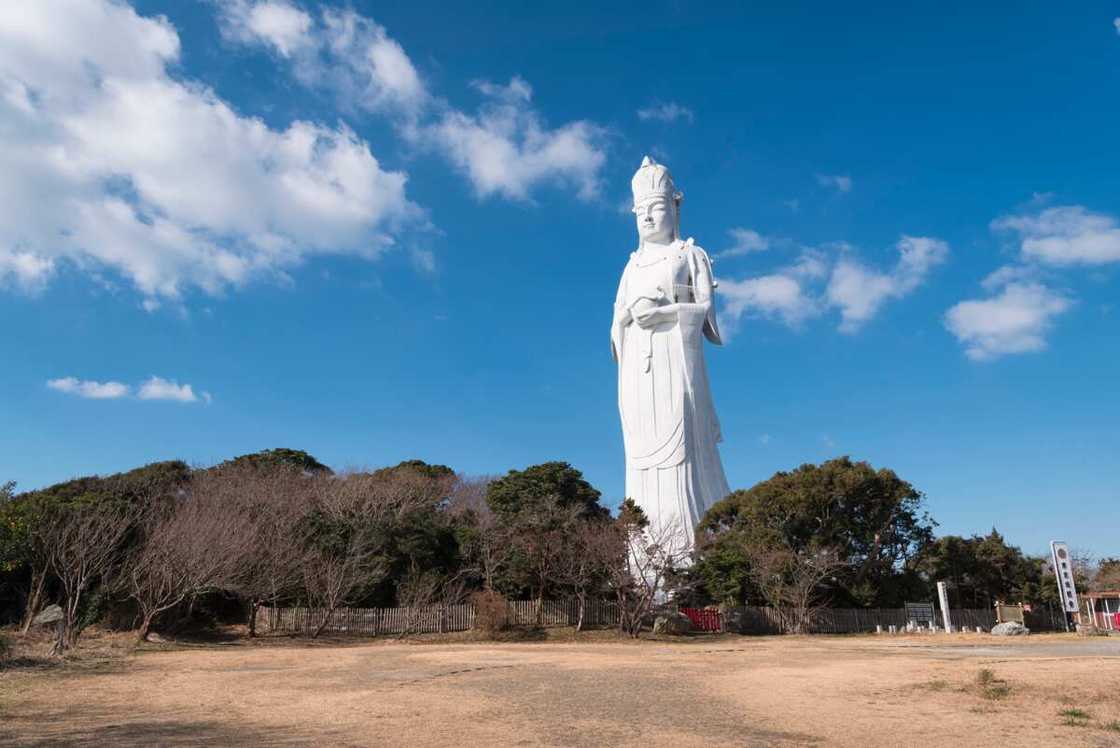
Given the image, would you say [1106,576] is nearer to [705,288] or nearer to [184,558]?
[705,288]

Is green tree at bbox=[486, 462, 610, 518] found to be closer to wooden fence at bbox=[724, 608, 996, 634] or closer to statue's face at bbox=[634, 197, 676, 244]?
wooden fence at bbox=[724, 608, 996, 634]

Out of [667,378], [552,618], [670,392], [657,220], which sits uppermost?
[657,220]

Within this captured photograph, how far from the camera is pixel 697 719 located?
895 cm

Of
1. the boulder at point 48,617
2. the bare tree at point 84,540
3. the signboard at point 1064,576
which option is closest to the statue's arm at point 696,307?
the signboard at point 1064,576

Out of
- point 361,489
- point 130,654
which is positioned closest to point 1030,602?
point 361,489

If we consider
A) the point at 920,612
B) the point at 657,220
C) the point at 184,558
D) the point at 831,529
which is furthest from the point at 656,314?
the point at 184,558

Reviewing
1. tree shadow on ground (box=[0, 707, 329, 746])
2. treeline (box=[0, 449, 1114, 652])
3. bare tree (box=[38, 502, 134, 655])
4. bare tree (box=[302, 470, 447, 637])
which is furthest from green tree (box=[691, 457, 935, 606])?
tree shadow on ground (box=[0, 707, 329, 746])

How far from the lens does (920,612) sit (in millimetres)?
31141

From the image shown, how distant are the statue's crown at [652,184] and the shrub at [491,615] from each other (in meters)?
23.1

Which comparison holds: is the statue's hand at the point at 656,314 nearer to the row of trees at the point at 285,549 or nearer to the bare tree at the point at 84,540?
the row of trees at the point at 285,549

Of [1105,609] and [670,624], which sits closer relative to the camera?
[670,624]

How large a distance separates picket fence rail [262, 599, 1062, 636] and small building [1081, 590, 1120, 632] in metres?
2.20

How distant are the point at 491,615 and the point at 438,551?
4747 mm

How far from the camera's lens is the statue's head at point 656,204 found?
39812 millimetres
